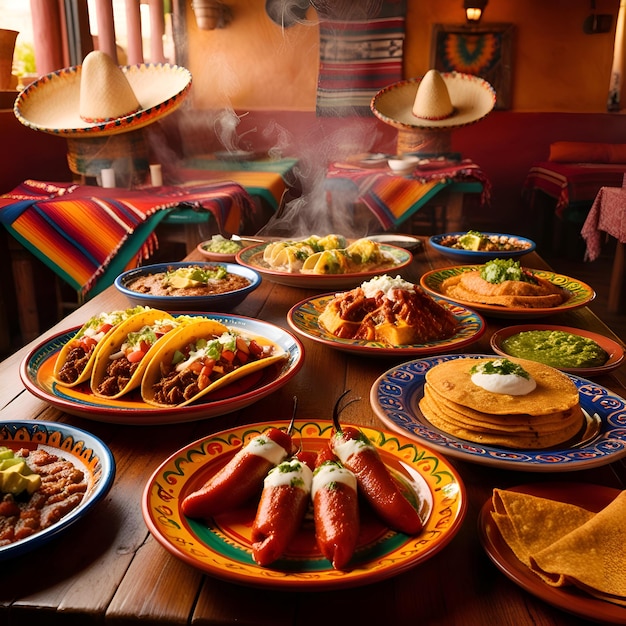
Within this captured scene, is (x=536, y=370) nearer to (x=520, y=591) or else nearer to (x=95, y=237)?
(x=520, y=591)

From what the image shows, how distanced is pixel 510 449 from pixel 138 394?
74 centimetres

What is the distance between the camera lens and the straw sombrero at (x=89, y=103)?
3914mm

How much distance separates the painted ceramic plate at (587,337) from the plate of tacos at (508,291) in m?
0.10

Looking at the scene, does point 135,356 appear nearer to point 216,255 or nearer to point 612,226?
point 216,255

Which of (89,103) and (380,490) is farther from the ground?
(89,103)

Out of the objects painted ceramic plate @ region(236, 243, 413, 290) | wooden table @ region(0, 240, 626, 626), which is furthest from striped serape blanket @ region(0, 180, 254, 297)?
wooden table @ region(0, 240, 626, 626)

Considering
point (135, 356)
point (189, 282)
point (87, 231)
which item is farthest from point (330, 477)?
point (87, 231)

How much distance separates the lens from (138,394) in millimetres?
1325

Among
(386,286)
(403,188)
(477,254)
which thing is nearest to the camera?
(386,286)

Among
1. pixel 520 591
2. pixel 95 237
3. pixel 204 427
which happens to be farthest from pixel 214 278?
pixel 95 237

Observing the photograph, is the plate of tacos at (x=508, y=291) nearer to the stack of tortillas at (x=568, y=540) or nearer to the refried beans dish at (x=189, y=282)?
the refried beans dish at (x=189, y=282)

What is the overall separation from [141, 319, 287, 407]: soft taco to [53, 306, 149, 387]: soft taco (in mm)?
149

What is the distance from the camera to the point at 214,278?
6.86ft

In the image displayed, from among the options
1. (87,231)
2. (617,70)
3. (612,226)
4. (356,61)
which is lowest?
(612,226)
